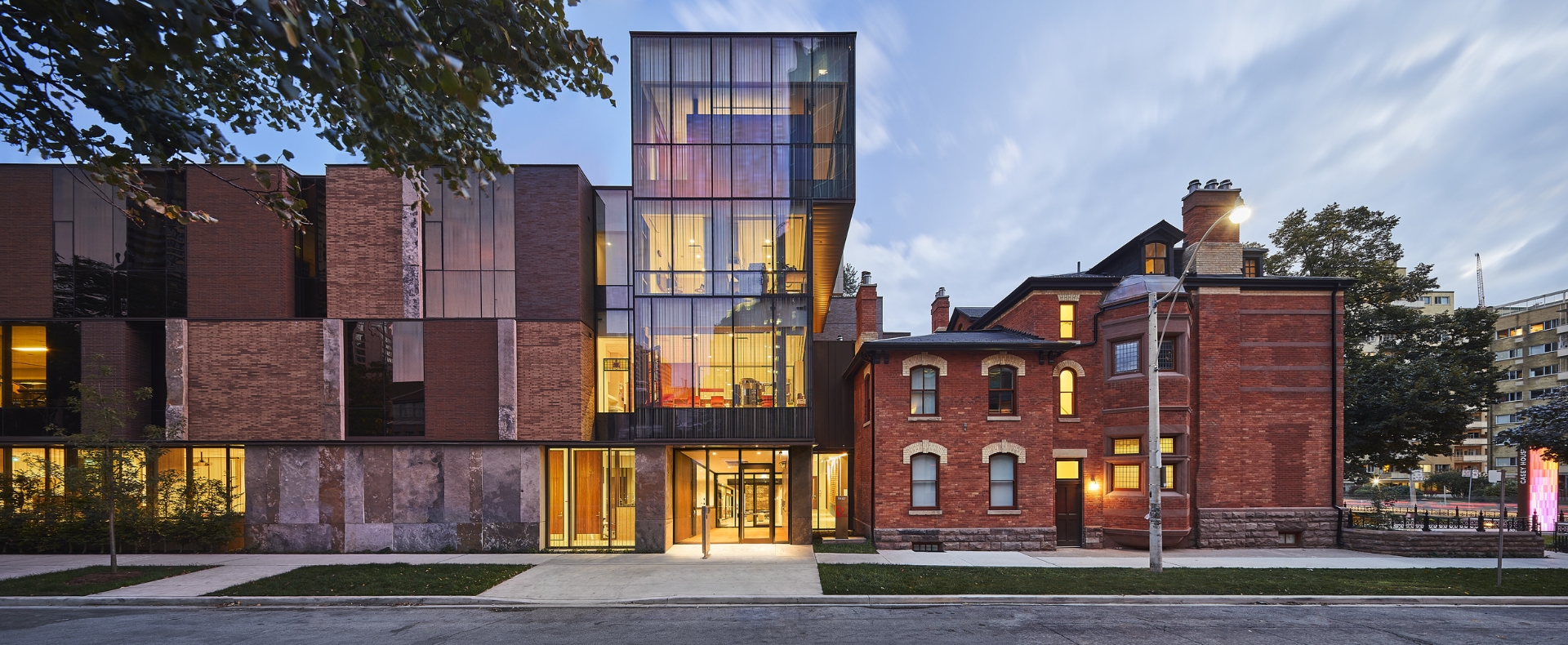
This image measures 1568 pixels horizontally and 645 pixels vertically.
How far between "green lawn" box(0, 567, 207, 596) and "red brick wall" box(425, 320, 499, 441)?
21.0ft

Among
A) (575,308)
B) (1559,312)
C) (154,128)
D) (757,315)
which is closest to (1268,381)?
(757,315)

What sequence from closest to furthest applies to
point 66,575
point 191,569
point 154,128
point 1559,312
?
point 154,128, point 66,575, point 191,569, point 1559,312

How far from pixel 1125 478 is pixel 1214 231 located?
926 centimetres

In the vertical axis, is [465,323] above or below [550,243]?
below

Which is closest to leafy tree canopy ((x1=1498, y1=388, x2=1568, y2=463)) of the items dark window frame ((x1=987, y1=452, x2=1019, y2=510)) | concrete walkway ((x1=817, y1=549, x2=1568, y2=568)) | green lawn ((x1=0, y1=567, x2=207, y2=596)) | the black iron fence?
the black iron fence

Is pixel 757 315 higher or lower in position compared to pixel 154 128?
lower

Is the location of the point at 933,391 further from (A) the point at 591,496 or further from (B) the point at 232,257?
(B) the point at 232,257

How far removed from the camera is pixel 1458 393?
23453 millimetres

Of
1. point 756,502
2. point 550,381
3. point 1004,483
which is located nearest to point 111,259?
point 550,381

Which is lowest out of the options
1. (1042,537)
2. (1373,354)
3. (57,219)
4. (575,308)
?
(1042,537)

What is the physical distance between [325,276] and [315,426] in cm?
464

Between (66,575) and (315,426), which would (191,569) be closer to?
(66,575)

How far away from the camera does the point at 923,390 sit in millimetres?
19906

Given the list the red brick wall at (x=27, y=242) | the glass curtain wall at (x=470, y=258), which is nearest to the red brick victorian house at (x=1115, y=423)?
the glass curtain wall at (x=470, y=258)
